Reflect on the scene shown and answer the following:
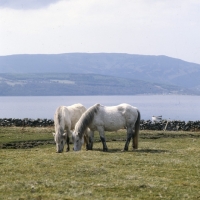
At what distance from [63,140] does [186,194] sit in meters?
12.0

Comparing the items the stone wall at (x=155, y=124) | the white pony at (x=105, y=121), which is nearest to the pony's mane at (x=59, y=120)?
the white pony at (x=105, y=121)

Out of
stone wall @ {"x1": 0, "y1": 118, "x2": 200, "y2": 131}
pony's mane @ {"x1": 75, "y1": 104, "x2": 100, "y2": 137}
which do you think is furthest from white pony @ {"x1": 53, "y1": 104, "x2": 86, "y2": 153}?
stone wall @ {"x1": 0, "y1": 118, "x2": 200, "y2": 131}

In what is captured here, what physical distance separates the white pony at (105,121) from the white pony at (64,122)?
94 centimetres

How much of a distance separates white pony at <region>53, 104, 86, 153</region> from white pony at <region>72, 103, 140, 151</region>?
37.0 inches

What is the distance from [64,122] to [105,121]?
95.3 inches

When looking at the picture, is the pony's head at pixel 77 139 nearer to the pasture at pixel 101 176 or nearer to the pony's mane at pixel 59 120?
the pony's mane at pixel 59 120

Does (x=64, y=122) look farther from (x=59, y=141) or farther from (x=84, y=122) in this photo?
(x=84, y=122)

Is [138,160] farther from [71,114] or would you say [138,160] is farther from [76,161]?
[71,114]

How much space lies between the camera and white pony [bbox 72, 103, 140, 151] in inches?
942

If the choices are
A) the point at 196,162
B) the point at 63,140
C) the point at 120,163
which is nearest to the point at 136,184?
the point at 120,163

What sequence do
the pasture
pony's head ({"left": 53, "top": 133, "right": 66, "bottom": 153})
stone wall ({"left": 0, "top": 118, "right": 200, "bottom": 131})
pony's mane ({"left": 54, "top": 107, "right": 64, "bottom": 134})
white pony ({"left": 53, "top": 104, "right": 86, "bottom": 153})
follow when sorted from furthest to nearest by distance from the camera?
stone wall ({"left": 0, "top": 118, "right": 200, "bottom": 131})
pony's mane ({"left": 54, "top": 107, "right": 64, "bottom": 134})
white pony ({"left": 53, "top": 104, "right": 86, "bottom": 153})
pony's head ({"left": 53, "top": 133, "right": 66, "bottom": 153})
the pasture

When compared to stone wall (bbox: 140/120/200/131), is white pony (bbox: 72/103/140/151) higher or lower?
higher

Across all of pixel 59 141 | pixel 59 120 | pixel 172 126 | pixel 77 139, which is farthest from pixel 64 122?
pixel 172 126

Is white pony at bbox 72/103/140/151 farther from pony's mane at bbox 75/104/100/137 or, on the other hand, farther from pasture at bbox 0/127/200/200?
pasture at bbox 0/127/200/200
